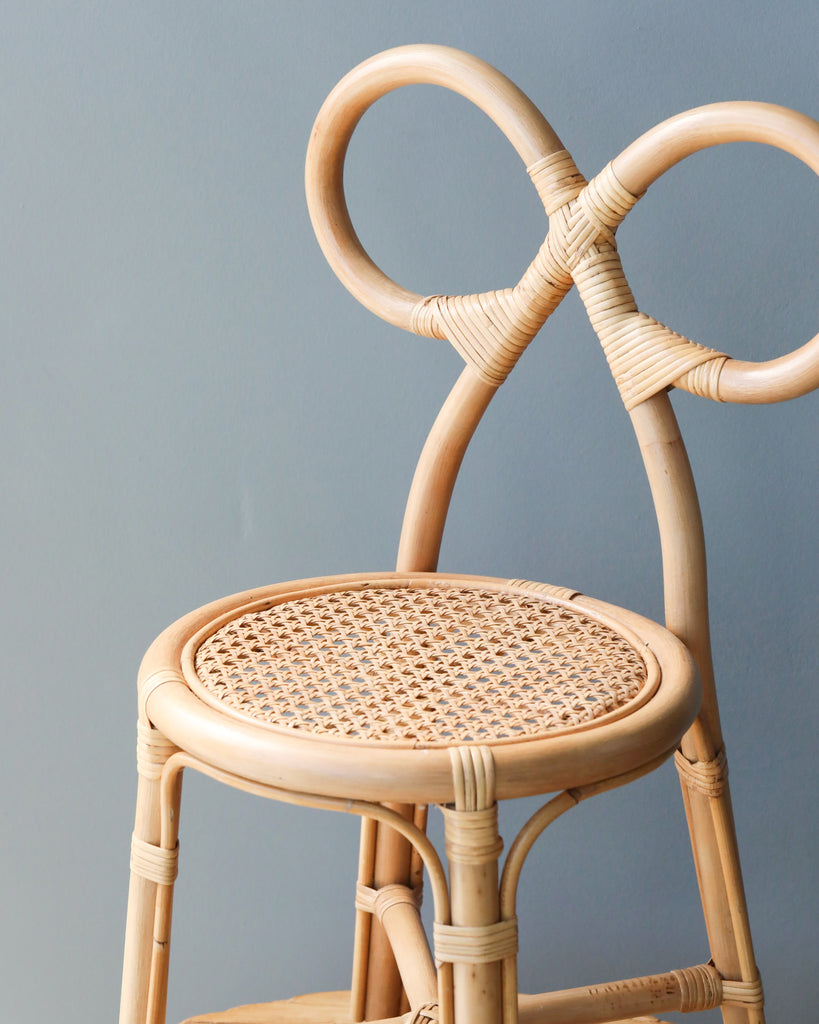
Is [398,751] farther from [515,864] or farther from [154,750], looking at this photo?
[154,750]

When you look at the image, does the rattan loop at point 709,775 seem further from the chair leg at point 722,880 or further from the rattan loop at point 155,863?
the rattan loop at point 155,863

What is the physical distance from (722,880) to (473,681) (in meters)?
0.25

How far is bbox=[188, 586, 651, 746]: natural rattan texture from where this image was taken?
24.6 inches

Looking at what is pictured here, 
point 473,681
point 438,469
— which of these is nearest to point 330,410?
point 438,469

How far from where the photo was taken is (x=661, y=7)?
93 centimetres

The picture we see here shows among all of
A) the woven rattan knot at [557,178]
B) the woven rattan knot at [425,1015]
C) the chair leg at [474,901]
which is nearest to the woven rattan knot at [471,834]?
the chair leg at [474,901]

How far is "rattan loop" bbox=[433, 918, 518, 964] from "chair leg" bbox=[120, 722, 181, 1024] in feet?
0.70

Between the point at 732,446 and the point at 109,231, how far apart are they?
631mm

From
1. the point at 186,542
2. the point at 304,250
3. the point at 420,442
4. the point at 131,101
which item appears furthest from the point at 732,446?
the point at 131,101

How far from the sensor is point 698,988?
76cm

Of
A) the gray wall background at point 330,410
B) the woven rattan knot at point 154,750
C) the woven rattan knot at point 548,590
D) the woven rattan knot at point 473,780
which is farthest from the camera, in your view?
the gray wall background at point 330,410

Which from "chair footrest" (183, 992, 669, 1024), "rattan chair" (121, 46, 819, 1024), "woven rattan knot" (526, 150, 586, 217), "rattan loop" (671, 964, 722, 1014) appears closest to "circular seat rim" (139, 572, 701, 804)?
"rattan chair" (121, 46, 819, 1024)

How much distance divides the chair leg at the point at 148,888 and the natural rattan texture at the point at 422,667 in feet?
0.22

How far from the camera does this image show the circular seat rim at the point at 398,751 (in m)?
0.56
